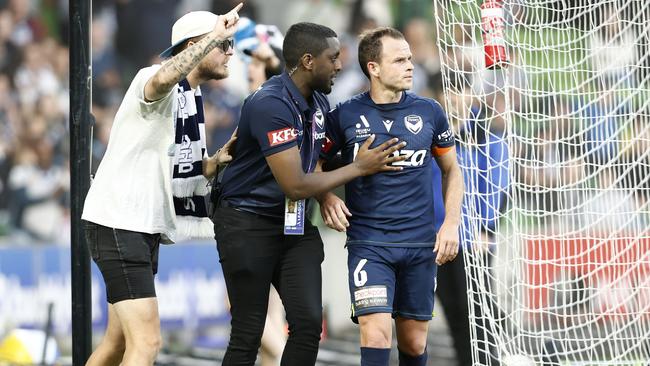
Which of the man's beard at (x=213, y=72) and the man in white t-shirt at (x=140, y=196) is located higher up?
the man's beard at (x=213, y=72)

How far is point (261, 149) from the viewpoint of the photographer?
489cm

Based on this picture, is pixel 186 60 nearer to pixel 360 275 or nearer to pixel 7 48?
pixel 360 275

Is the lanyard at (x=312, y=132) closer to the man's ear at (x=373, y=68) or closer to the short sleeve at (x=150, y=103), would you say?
the man's ear at (x=373, y=68)

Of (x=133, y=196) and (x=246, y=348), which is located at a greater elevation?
(x=133, y=196)

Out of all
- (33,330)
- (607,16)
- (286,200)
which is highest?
(607,16)

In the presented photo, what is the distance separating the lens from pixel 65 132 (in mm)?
8031

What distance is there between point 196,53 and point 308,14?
4.36 meters

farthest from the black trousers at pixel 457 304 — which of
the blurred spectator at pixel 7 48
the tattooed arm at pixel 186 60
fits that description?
the blurred spectator at pixel 7 48

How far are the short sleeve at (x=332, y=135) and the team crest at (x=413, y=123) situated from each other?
32 cm

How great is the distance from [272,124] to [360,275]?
Result: 87 cm

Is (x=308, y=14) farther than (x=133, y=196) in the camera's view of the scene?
Yes

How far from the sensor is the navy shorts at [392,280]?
512 cm

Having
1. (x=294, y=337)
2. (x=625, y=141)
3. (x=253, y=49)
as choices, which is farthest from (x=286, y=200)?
(x=625, y=141)

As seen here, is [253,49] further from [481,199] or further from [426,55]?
[426,55]
